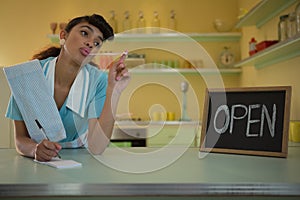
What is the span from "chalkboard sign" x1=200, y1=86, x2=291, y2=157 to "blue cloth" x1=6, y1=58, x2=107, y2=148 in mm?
397

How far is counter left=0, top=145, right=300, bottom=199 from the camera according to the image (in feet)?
2.33

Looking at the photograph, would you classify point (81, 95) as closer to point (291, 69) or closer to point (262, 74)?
point (291, 69)

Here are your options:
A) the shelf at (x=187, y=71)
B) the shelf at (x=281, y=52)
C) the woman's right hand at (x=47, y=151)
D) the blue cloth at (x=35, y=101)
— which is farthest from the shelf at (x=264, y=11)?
the woman's right hand at (x=47, y=151)

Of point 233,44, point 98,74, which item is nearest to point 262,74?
point 233,44

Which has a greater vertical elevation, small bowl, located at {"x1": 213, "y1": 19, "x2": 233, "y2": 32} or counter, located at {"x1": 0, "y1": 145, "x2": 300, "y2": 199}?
small bowl, located at {"x1": 213, "y1": 19, "x2": 233, "y2": 32}

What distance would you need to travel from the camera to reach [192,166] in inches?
35.9

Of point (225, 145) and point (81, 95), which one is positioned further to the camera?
point (81, 95)

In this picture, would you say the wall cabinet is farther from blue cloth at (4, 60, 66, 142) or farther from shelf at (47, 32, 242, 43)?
blue cloth at (4, 60, 66, 142)

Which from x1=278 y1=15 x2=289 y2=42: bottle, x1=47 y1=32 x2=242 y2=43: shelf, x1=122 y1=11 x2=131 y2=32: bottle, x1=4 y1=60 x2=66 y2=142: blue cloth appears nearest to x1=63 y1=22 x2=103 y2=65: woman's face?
x1=4 y1=60 x2=66 y2=142: blue cloth

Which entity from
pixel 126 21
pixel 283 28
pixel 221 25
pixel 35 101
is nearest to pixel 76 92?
pixel 35 101

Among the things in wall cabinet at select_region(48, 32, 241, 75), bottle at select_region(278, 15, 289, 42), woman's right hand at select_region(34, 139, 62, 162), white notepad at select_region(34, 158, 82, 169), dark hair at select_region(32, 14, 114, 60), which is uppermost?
wall cabinet at select_region(48, 32, 241, 75)

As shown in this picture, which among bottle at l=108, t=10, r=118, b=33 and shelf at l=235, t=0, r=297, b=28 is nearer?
shelf at l=235, t=0, r=297, b=28

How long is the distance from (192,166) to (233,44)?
3.37 meters

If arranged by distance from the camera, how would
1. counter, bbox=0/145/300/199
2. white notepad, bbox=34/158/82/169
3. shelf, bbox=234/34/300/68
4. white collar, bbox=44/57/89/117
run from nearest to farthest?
counter, bbox=0/145/300/199 → white notepad, bbox=34/158/82/169 → white collar, bbox=44/57/89/117 → shelf, bbox=234/34/300/68
